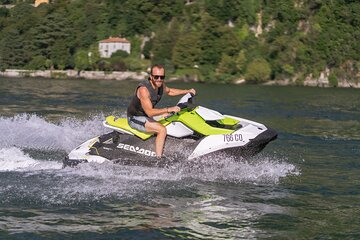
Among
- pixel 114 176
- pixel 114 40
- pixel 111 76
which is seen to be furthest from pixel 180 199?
pixel 114 40

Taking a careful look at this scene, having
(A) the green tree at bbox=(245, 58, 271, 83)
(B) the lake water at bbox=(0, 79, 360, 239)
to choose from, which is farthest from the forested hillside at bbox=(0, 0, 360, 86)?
(B) the lake water at bbox=(0, 79, 360, 239)

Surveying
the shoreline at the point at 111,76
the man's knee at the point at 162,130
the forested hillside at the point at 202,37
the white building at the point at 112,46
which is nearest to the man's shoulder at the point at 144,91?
the man's knee at the point at 162,130

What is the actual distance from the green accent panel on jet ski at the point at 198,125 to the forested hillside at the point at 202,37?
96.9 meters

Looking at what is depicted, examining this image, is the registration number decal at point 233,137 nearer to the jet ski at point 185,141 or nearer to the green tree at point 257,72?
the jet ski at point 185,141

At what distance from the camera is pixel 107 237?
8.14 meters

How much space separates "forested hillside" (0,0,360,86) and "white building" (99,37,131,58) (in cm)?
230

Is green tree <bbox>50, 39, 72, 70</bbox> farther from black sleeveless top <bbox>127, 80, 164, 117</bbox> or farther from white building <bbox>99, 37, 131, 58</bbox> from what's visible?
black sleeveless top <bbox>127, 80, 164, 117</bbox>

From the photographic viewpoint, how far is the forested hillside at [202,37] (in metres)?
118

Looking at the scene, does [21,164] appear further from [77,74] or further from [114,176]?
[77,74]

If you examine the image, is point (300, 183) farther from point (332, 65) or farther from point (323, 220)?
point (332, 65)

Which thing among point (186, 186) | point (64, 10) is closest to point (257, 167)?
point (186, 186)

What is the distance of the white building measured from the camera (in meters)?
136

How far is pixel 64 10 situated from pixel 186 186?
14456 centimetres

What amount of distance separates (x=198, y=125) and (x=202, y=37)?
118647 mm
